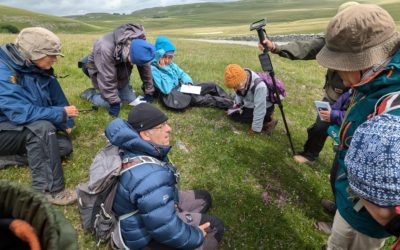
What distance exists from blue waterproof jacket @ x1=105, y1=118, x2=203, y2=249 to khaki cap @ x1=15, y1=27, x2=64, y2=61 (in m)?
2.92

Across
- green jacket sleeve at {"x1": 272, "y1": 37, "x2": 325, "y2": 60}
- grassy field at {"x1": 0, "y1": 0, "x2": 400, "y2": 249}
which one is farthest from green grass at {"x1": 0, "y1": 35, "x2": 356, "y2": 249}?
green jacket sleeve at {"x1": 272, "y1": 37, "x2": 325, "y2": 60}

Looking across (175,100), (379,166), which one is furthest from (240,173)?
(379,166)

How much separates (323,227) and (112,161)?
13.8 ft

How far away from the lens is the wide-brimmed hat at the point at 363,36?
10.4ft

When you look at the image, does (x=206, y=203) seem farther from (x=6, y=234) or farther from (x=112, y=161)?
(x=6, y=234)

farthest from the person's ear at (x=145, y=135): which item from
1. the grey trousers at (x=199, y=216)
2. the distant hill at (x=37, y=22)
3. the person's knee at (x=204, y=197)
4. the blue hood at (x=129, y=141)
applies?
the distant hill at (x=37, y=22)

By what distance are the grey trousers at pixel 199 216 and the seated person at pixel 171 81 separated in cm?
470

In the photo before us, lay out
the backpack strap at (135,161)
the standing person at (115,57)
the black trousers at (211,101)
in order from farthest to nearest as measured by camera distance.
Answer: the black trousers at (211,101) < the standing person at (115,57) < the backpack strap at (135,161)

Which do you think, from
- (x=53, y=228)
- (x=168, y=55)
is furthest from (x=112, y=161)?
(x=168, y=55)

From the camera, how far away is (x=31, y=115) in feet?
20.8

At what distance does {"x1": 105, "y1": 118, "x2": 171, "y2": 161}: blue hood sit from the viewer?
14.7 ft

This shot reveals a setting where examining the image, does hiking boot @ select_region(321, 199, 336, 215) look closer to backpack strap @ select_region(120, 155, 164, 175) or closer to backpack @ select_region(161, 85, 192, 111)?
backpack strap @ select_region(120, 155, 164, 175)

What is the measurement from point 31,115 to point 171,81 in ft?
17.5

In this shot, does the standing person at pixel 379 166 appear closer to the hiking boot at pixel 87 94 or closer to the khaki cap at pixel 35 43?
the khaki cap at pixel 35 43
